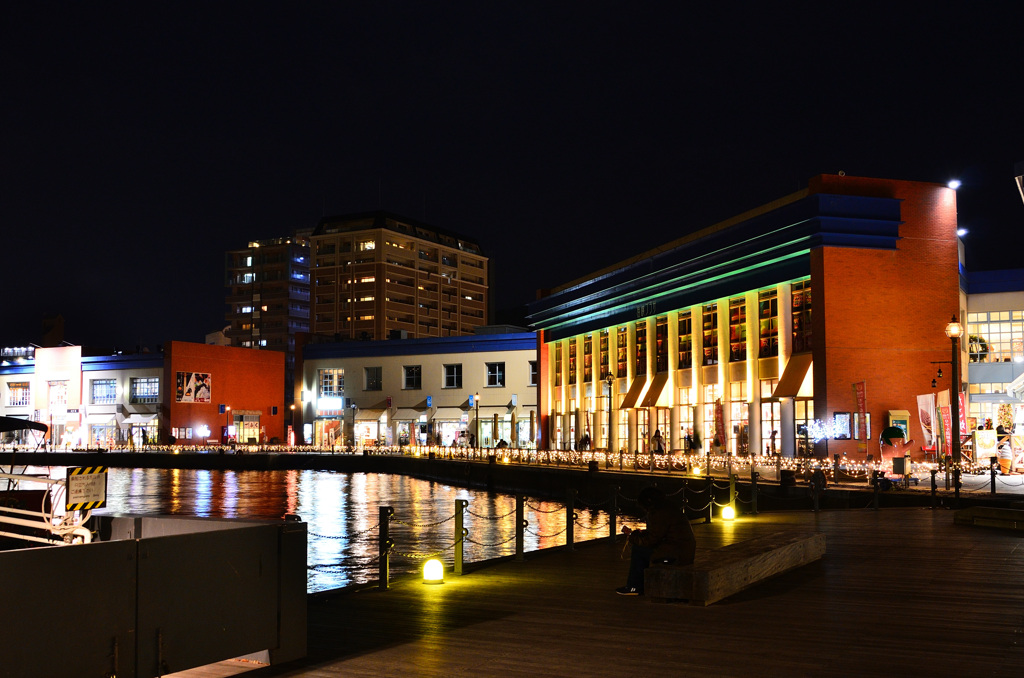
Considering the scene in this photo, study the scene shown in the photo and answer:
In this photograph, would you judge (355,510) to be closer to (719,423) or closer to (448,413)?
(719,423)

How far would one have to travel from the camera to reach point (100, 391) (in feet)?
302

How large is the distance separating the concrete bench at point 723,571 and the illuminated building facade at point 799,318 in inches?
997

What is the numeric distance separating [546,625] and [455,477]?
48.8m

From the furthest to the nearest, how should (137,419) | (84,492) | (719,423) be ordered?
(137,419) < (719,423) < (84,492)

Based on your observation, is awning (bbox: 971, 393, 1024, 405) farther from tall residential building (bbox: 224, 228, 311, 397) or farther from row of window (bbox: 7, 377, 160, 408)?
tall residential building (bbox: 224, 228, 311, 397)

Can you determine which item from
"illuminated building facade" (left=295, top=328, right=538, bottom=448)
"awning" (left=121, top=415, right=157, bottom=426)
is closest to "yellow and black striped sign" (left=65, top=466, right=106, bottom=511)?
"illuminated building facade" (left=295, top=328, right=538, bottom=448)

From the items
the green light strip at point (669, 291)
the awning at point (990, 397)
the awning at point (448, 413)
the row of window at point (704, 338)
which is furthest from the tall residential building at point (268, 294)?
the awning at point (990, 397)

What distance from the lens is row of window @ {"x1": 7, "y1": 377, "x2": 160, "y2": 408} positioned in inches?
3462

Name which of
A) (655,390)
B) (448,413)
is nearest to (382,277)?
(448,413)

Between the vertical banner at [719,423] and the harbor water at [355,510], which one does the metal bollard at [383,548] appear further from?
the vertical banner at [719,423]

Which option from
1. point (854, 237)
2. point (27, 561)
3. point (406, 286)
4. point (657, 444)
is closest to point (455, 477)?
point (657, 444)

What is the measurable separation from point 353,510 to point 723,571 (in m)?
28.6

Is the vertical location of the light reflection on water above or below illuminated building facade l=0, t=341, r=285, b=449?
below

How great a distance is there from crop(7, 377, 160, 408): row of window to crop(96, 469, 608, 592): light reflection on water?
65.4 ft
